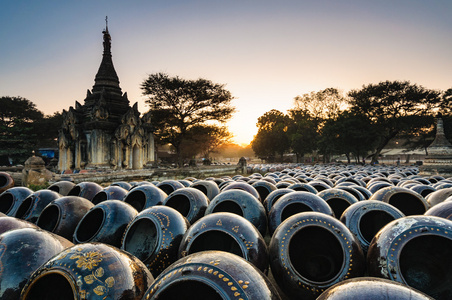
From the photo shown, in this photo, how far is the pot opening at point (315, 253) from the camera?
4.00 metres

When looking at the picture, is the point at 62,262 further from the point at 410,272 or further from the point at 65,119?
the point at 65,119

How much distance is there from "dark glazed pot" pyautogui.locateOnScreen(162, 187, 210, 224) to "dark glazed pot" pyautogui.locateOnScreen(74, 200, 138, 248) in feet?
4.76

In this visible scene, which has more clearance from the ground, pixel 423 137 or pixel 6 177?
pixel 423 137

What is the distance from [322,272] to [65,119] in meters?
26.9

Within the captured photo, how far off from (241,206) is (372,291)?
4.15m

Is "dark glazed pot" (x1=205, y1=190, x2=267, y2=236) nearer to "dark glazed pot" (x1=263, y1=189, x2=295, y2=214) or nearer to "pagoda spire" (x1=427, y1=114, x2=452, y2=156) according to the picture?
"dark glazed pot" (x1=263, y1=189, x2=295, y2=214)

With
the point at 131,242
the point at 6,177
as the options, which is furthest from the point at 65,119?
the point at 131,242

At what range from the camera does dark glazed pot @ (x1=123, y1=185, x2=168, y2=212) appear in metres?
7.20

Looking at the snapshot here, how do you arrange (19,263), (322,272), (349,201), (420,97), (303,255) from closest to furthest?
(19,263) → (322,272) → (303,255) → (349,201) → (420,97)

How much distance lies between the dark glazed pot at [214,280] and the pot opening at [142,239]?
222 cm

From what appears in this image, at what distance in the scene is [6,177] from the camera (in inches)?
431

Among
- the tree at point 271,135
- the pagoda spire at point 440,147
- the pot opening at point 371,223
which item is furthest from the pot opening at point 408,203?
the tree at point 271,135

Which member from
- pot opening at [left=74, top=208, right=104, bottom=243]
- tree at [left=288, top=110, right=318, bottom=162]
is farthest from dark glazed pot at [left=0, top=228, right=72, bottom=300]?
tree at [left=288, top=110, right=318, bottom=162]

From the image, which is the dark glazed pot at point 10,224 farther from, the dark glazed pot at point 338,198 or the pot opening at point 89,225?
the dark glazed pot at point 338,198
